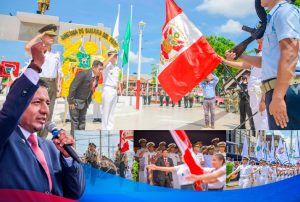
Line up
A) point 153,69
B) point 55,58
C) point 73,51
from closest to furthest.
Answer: point 55,58 → point 73,51 → point 153,69

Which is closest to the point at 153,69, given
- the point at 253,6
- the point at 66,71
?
the point at 66,71

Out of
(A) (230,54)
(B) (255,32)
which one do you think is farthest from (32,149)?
(B) (255,32)

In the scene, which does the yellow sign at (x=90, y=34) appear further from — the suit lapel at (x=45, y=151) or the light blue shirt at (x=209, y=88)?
the suit lapel at (x=45, y=151)

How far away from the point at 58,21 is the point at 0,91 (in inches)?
24.4

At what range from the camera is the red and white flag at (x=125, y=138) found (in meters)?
2.12

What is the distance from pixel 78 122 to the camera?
8.11 feet

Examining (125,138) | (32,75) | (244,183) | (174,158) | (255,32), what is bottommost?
(244,183)

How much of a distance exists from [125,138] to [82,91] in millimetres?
669

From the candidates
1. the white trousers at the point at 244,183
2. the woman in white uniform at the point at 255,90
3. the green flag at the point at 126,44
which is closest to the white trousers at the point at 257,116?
the woman in white uniform at the point at 255,90

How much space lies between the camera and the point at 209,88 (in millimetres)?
2875

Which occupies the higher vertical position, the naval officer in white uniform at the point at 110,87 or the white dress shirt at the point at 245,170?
the naval officer in white uniform at the point at 110,87

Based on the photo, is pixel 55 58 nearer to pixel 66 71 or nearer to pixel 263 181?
pixel 66 71

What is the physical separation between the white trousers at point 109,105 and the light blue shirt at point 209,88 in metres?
0.71

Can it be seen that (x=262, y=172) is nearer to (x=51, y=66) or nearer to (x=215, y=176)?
(x=215, y=176)
